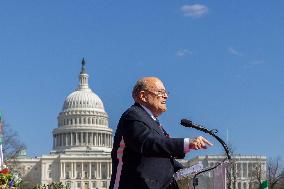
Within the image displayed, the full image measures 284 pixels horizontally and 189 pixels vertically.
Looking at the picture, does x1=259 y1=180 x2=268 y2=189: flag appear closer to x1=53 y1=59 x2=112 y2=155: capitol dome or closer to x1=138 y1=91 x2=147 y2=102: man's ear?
x1=138 y1=91 x2=147 y2=102: man's ear

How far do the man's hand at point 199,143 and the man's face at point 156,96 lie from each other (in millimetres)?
459

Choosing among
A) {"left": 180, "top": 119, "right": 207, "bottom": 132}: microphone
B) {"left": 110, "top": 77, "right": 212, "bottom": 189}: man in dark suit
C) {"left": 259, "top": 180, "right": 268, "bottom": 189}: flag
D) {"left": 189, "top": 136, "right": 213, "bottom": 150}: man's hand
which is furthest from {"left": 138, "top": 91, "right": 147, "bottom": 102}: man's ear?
{"left": 259, "top": 180, "right": 268, "bottom": 189}: flag

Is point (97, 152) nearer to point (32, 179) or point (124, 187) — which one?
point (32, 179)

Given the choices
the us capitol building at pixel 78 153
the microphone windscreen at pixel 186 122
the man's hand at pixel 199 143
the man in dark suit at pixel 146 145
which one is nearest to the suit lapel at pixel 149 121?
the man in dark suit at pixel 146 145

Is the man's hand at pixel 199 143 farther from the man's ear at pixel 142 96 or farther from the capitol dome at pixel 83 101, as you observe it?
the capitol dome at pixel 83 101

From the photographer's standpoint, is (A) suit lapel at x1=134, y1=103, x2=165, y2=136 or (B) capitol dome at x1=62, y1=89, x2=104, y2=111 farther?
(B) capitol dome at x1=62, y1=89, x2=104, y2=111

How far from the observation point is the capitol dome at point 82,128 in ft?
536

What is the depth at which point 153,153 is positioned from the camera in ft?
17.5

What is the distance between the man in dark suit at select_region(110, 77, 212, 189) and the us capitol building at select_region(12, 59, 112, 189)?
502 ft

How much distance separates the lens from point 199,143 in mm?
5258

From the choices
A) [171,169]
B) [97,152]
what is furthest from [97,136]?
[171,169]

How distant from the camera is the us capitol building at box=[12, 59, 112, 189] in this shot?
161000mm

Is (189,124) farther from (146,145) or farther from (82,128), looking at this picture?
(82,128)

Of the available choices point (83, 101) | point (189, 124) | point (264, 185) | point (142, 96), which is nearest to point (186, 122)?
point (189, 124)
